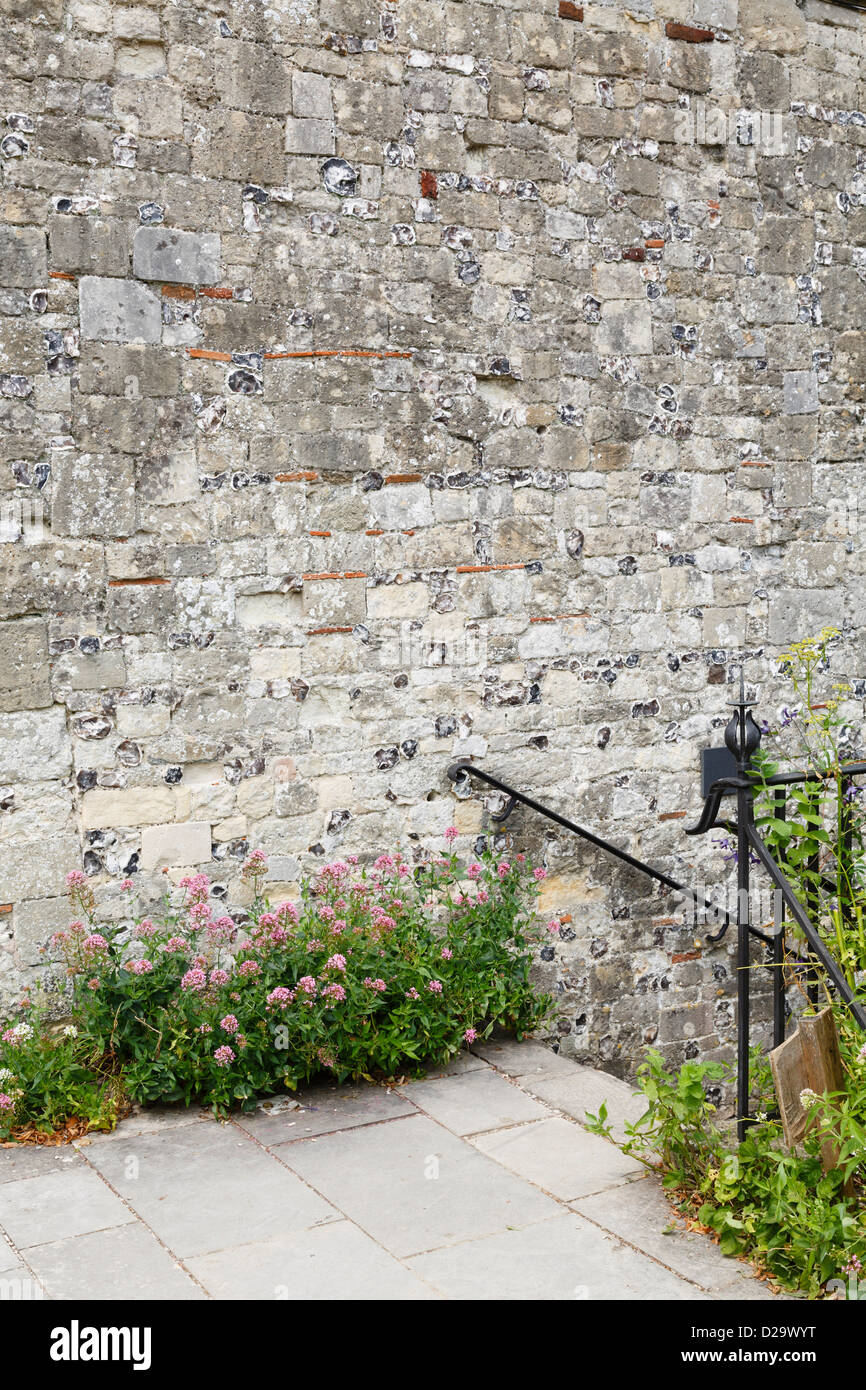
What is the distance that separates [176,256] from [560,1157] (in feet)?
9.63

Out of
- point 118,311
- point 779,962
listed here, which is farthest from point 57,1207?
point 118,311

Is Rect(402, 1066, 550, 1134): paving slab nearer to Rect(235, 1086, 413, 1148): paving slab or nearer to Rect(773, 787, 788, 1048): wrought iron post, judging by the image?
Rect(235, 1086, 413, 1148): paving slab

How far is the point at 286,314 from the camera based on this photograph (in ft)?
13.7

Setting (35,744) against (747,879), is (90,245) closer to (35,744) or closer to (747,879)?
(35,744)

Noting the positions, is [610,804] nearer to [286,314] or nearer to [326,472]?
[326,472]

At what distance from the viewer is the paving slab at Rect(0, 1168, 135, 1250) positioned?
300 cm

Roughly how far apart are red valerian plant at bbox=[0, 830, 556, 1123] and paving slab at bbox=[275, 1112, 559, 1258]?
30 centimetres

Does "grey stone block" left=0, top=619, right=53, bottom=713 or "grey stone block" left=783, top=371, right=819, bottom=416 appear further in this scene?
"grey stone block" left=783, top=371, right=819, bottom=416

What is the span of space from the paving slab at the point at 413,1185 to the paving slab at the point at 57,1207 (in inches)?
19.7

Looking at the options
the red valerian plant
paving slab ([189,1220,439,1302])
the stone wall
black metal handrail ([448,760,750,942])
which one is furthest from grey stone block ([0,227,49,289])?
paving slab ([189,1220,439,1302])

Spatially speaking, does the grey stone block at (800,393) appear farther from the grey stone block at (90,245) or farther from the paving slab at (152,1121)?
the paving slab at (152,1121)

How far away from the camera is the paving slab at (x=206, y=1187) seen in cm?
301

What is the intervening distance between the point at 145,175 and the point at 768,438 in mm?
2748
